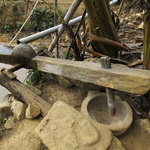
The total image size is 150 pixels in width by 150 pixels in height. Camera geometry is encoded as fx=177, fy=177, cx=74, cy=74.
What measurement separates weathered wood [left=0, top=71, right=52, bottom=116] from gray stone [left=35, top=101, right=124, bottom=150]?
0.50 meters

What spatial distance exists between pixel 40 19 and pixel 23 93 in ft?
21.3

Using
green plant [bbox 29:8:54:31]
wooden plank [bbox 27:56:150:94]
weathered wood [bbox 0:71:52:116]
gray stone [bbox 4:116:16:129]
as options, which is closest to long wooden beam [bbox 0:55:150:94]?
wooden plank [bbox 27:56:150:94]

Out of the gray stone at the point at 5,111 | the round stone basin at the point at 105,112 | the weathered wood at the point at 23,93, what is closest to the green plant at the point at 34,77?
the weathered wood at the point at 23,93

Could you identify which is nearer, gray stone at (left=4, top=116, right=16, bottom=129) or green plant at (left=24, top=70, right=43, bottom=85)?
gray stone at (left=4, top=116, right=16, bottom=129)

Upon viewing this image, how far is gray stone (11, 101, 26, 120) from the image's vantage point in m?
2.14

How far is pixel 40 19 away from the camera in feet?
26.4

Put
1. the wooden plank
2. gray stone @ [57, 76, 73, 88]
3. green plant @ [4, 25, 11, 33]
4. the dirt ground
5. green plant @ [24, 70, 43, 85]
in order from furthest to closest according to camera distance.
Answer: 1. green plant @ [4, 25, 11, 33]
2. green plant @ [24, 70, 43, 85]
3. gray stone @ [57, 76, 73, 88]
4. the dirt ground
5. the wooden plank

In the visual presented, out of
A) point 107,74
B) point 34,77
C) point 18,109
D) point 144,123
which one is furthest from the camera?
point 34,77

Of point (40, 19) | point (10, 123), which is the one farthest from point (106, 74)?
point (40, 19)

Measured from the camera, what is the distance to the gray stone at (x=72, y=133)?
1418 mm

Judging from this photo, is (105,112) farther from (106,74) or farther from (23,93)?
(23,93)

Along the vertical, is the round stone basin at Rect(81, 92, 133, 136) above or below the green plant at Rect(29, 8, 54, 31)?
below

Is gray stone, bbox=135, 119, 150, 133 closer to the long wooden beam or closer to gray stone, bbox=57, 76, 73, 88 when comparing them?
the long wooden beam

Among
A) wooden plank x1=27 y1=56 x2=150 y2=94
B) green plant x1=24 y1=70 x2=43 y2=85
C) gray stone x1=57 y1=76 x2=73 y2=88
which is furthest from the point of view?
green plant x1=24 y1=70 x2=43 y2=85
